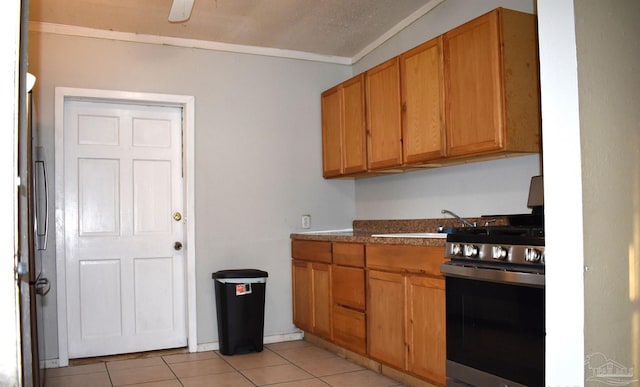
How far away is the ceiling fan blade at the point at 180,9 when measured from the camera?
3125mm

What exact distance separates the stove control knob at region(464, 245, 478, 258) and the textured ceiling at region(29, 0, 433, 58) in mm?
2048

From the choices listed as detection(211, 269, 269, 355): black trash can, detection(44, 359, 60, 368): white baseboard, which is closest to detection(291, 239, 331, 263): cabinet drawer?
detection(211, 269, 269, 355): black trash can

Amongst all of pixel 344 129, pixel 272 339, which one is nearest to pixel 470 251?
pixel 344 129

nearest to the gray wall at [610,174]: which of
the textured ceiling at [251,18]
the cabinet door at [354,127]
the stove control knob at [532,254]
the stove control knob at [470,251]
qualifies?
the stove control knob at [532,254]

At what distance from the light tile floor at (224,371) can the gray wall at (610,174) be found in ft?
6.56

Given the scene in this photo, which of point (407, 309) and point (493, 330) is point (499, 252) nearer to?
point (493, 330)

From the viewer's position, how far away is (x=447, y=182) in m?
3.98

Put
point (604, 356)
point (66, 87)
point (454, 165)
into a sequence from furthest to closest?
point (66, 87), point (454, 165), point (604, 356)

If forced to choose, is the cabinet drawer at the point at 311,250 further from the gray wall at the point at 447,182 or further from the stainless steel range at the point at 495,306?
the stainless steel range at the point at 495,306

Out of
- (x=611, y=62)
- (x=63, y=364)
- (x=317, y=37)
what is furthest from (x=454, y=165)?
(x=63, y=364)

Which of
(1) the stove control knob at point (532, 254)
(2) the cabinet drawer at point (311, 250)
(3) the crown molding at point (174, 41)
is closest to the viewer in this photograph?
(1) the stove control knob at point (532, 254)

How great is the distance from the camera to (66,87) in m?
4.20

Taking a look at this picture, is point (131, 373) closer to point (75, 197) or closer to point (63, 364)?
point (63, 364)

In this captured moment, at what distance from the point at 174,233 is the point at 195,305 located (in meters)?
0.62
